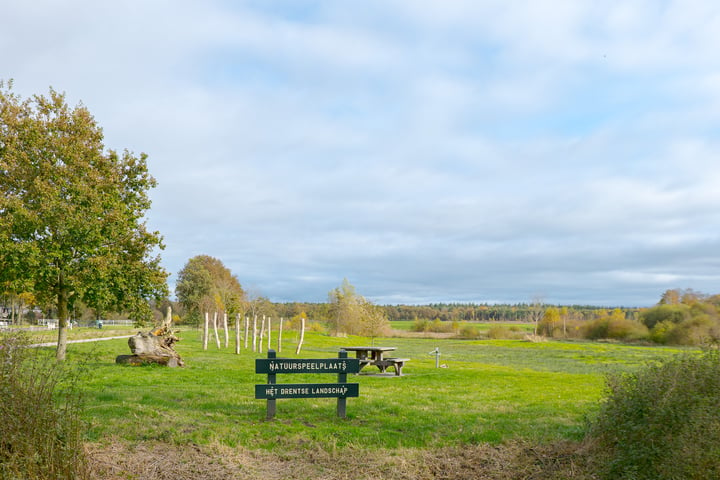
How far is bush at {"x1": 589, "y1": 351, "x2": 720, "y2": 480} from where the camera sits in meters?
6.08

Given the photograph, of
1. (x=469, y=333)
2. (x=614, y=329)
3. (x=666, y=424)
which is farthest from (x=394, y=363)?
(x=614, y=329)

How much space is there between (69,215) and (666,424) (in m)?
18.0

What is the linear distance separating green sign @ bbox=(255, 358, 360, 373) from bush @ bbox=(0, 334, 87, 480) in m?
3.92

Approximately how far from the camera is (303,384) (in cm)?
1038

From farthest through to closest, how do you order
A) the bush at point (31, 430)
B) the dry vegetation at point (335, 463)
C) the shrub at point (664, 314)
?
1. the shrub at point (664, 314)
2. the dry vegetation at point (335, 463)
3. the bush at point (31, 430)

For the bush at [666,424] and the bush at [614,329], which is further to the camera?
the bush at [614,329]

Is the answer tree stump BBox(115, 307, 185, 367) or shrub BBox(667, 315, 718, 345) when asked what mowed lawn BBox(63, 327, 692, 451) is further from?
shrub BBox(667, 315, 718, 345)

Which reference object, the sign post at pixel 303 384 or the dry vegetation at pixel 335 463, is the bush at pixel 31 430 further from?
the sign post at pixel 303 384

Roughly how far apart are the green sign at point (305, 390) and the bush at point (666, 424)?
4.45 metres

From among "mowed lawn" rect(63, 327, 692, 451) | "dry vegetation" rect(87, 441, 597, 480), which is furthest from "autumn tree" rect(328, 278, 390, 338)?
"dry vegetation" rect(87, 441, 597, 480)

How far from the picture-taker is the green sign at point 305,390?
10.1 m

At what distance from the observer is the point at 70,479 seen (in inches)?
248

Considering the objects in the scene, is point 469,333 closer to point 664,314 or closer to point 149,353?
point 664,314

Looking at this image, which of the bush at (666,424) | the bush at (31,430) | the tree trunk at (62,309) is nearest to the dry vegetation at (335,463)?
the bush at (666,424)
